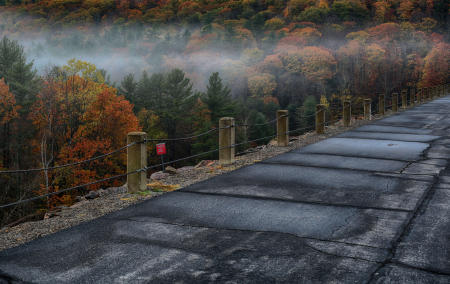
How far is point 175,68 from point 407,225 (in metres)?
70.4

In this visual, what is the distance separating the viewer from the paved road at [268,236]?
439 centimetres

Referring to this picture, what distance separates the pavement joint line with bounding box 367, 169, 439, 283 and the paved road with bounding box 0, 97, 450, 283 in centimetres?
1

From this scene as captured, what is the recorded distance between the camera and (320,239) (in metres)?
5.30

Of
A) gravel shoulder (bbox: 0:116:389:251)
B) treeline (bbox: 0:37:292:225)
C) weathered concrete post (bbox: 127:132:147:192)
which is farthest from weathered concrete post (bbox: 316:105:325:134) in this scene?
treeline (bbox: 0:37:292:225)

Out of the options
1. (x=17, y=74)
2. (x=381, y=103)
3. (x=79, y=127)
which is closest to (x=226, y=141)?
(x=381, y=103)

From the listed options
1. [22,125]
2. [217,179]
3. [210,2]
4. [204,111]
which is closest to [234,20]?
[210,2]

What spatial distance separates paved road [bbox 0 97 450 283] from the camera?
173 inches

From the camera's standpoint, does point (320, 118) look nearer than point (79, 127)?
Yes

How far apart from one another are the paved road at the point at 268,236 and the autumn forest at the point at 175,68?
18660mm

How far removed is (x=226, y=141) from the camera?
1133 centimetres

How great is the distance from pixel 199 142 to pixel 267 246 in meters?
57.9

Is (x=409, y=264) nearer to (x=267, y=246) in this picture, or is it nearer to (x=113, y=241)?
(x=267, y=246)

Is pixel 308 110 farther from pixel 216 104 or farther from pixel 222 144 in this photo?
pixel 222 144

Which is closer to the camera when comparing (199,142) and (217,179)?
(217,179)
